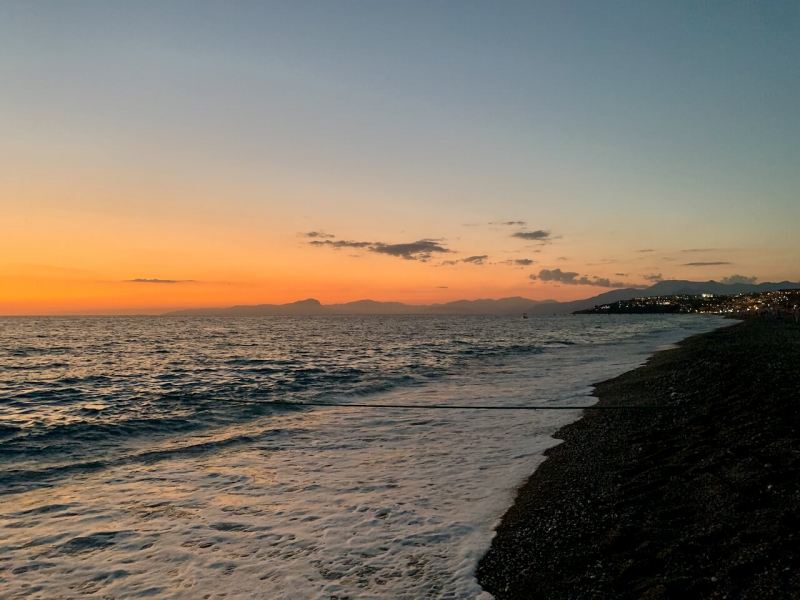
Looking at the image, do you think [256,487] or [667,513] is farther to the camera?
[256,487]

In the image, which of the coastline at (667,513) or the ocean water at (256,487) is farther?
the ocean water at (256,487)

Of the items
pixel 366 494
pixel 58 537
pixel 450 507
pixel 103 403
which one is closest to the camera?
pixel 58 537

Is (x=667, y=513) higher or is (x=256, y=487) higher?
(x=667, y=513)

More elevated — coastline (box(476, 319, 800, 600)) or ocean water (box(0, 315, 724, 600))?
coastline (box(476, 319, 800, 600))

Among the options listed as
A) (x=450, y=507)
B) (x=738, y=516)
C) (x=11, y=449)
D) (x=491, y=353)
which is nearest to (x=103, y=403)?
(x=11, y=449)

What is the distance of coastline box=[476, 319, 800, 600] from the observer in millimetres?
5590

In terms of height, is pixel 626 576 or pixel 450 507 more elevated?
pixel 626 576

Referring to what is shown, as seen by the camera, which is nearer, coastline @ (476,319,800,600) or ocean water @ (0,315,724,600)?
coastline @ (476,319,800,600)

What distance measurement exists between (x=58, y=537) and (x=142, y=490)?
8.09 feet

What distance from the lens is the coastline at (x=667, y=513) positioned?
18.3ft

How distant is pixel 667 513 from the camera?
7328mm

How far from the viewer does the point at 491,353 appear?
4675 cm

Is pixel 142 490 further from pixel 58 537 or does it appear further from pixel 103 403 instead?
pixel 103 403

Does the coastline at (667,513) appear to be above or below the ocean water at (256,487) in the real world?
above
